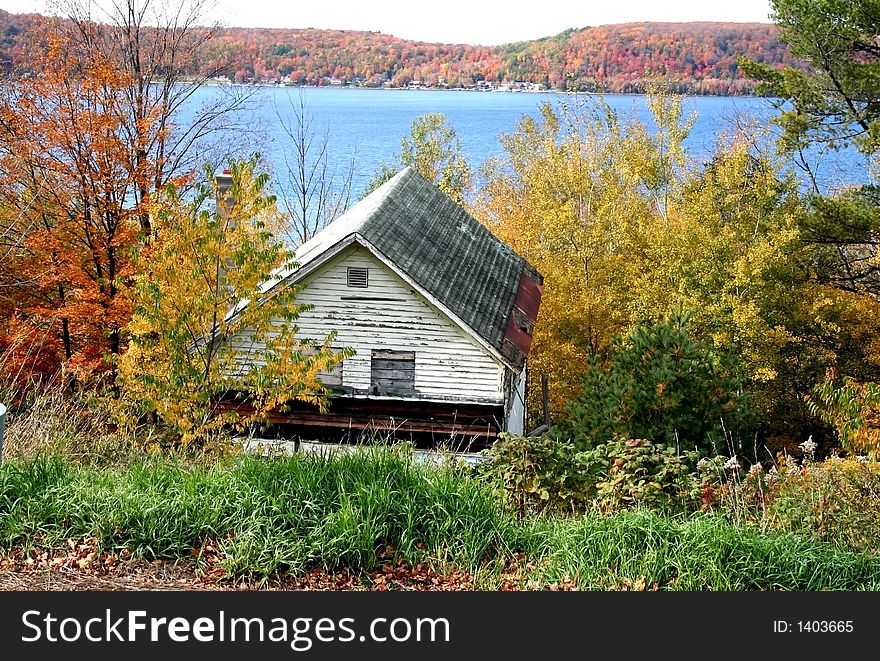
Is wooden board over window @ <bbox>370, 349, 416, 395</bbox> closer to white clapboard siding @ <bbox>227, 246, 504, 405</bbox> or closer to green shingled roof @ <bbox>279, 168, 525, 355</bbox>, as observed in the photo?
white clapboard siding @ <bbox>227, 246, 504, 405</bbox>

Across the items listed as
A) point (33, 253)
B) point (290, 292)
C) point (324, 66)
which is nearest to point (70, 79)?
point (33, 253)

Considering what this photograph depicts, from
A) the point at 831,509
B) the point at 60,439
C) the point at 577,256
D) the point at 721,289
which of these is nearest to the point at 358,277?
the point at 721,289

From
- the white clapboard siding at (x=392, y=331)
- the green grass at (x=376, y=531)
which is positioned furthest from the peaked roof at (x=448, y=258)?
the green grass at (x=376, y=531)

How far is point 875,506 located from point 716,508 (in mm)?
1255

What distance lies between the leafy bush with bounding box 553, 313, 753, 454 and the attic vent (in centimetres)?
651

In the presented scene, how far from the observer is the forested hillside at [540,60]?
103 meters

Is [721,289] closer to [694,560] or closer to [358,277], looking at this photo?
[358,277]

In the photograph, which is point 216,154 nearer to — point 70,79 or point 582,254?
point 70,79

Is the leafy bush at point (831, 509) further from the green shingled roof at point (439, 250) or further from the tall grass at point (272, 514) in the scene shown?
the green shingled roof at point (439, 250)

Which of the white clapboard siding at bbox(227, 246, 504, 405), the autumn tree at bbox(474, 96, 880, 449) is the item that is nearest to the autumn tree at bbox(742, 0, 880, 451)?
the autumn tree at bbox(474, 96, 880, 449)

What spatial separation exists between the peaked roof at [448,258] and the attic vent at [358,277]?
81cm

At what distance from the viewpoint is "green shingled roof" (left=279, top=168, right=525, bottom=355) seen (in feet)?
66.3

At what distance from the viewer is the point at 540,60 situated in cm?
12988
